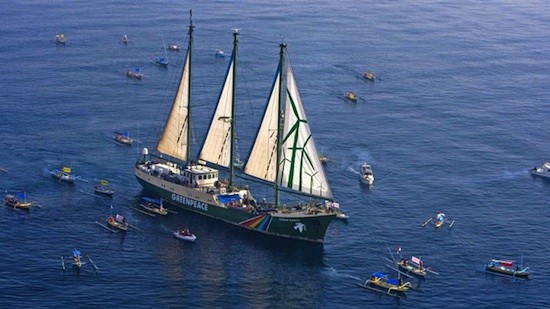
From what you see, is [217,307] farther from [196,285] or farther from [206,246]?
[206,246]

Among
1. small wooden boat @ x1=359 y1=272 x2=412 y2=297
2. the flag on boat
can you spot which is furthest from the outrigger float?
the flag on boat

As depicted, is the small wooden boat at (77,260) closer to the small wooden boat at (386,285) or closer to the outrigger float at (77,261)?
the outrigger float at (77,261)

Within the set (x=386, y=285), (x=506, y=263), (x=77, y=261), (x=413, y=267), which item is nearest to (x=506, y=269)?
(x=506, y=263)

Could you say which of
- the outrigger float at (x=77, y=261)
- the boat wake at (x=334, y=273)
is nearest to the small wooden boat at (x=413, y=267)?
the boat wake at (x=334, y=273)

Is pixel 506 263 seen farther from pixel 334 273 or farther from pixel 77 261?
pixel 77 261

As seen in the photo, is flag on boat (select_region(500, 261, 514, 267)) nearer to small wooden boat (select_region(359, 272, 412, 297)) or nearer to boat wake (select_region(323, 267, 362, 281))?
small wooden boat (select_region(359, 272, 412, 297))
